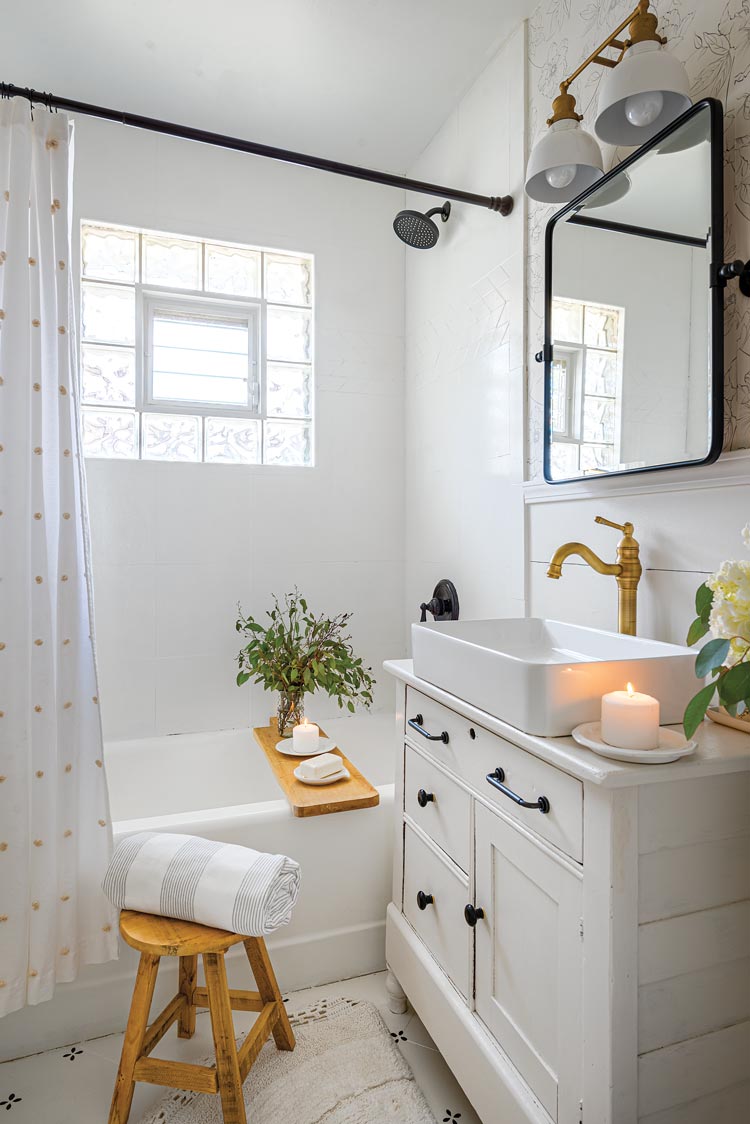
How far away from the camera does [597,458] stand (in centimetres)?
151

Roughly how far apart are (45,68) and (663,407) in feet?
7.10

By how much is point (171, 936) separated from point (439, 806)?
0.59m

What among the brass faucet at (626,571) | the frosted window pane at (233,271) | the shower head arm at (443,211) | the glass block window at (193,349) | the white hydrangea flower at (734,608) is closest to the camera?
the white hydrangea flower at (734,608)

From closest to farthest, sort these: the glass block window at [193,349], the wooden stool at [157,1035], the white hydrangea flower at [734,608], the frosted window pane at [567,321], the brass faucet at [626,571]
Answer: the white hydrangea flower at [734,608] → the wooden stool at [157,1035] → the brass faucet at [626,571] → the frosted window pane at [567,321] → the glass block window at [193,349]

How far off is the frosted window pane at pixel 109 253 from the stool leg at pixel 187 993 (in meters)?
2.23

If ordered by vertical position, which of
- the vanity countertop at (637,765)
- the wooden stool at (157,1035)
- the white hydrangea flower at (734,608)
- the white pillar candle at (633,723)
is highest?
the white hydrangea flower at (734,608)

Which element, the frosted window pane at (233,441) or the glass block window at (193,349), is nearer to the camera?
the glass block window at (193,349)

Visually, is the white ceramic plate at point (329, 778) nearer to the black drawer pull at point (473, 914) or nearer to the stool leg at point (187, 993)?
the stool leg at point (187, 993)

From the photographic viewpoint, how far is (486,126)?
81.2 inches

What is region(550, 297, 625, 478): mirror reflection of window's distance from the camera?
4.84ft

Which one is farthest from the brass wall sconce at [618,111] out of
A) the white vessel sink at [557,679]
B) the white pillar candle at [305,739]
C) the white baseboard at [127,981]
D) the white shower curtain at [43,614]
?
the white baseboard at [127,981]

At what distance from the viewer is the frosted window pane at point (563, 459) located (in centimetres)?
161

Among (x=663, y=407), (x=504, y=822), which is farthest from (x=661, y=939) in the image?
(x=663, y=407)

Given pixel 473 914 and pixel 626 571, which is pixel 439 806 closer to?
pixel 473 914
